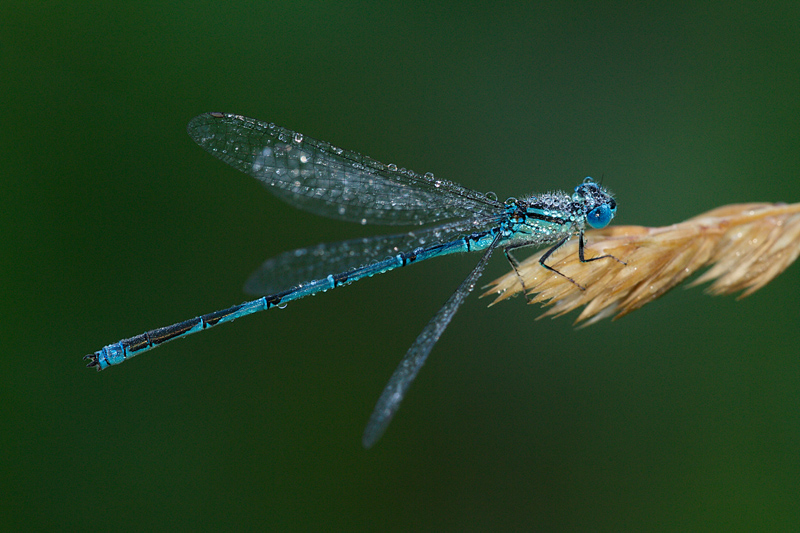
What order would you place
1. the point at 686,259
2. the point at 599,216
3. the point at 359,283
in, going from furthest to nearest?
the point at 359,283
the point at 599,216
the point at 686,259

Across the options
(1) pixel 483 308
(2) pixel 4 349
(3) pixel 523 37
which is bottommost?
(1) pixel 483 308

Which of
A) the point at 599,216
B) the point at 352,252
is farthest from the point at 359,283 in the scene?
the point at 599,216

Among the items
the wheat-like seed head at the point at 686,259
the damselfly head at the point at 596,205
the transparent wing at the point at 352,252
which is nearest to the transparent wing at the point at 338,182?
the transparent wing at the point at 352,252

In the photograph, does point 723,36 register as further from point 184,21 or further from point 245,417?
point 245,417

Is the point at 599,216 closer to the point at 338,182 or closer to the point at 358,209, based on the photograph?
the point at 358,209

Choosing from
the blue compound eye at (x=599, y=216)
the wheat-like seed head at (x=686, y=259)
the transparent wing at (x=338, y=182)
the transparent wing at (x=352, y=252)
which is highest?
the transparent wing at (x=338, y=182)

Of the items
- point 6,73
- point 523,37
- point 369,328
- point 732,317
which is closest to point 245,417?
point 369,328

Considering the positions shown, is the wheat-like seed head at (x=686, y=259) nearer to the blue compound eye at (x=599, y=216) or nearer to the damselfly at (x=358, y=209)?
the blue compound eye at (x=599, y=216)
